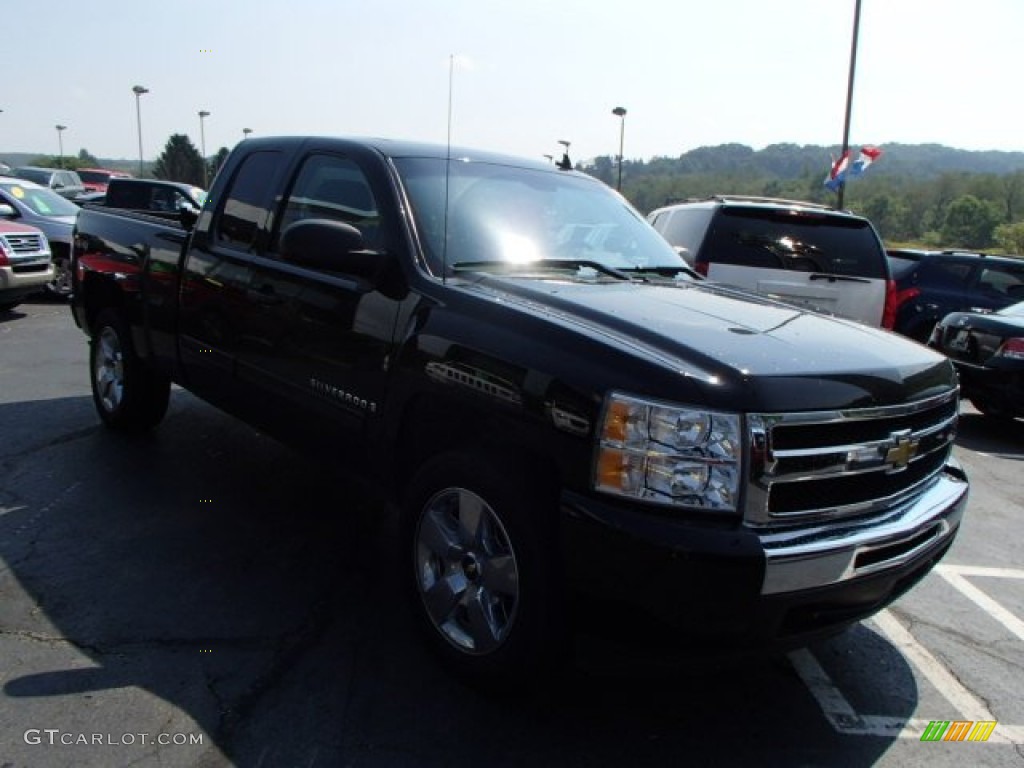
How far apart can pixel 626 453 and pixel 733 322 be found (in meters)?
0.88

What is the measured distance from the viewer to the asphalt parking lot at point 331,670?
2.62m

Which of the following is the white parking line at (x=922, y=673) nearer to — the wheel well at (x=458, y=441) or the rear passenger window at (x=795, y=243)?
the wheel well at (x=458, y=441)

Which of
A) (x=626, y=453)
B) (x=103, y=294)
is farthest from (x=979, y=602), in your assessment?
(x=103, y=294)

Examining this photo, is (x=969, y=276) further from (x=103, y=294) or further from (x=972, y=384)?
(x=103, y=294)

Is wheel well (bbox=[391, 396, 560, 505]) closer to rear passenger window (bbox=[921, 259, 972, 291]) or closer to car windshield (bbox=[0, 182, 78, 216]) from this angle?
rear passenger window (bbox=[921, 259, 972, 291])

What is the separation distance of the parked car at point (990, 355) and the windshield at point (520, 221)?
4.62m

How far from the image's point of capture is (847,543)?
2473mm

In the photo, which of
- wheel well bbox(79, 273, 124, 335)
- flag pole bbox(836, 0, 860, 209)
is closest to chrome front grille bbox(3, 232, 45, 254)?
wheel well bbox(79, 273, 124, 335)

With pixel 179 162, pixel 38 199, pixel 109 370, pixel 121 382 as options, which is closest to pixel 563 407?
pixel 121 382

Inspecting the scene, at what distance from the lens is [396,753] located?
2557mm

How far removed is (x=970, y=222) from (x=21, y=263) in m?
75.2

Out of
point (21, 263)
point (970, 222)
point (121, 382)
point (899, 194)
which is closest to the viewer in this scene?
point (121, 382)

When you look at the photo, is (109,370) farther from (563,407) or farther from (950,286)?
(950,286)

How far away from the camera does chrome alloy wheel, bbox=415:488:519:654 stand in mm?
2738
